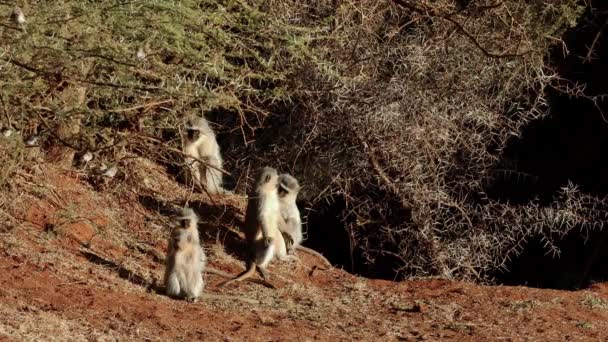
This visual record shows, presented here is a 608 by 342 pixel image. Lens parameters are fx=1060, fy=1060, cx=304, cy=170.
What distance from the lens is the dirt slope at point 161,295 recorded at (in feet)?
24.2

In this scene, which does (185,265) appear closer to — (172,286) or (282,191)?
(172,286)

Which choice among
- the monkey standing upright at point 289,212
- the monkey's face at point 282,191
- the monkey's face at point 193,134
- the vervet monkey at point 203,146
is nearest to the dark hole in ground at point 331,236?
the vervet monkey at point 203,146

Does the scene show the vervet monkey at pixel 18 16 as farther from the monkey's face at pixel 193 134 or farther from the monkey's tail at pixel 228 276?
the monkey's face at pixel 193 134

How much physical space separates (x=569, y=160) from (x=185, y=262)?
7.71 metres

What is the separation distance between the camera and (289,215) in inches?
444

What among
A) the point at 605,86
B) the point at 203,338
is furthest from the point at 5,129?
the point at 605,86

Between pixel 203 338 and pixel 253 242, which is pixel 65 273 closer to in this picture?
pixel 203 338

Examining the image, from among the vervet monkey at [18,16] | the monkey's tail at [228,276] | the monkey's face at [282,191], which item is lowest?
the monkey's tail at [228,276]

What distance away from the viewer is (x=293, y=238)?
11.1 m

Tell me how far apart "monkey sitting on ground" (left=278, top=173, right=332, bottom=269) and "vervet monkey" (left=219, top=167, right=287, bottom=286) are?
117mm

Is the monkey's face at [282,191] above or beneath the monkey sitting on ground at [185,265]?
above

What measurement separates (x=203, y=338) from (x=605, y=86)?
8408mm

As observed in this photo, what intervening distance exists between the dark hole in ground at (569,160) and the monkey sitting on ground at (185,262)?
602cm

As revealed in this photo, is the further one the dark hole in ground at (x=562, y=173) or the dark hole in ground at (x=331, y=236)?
the dark hole in ground at (x=562, y=173)
